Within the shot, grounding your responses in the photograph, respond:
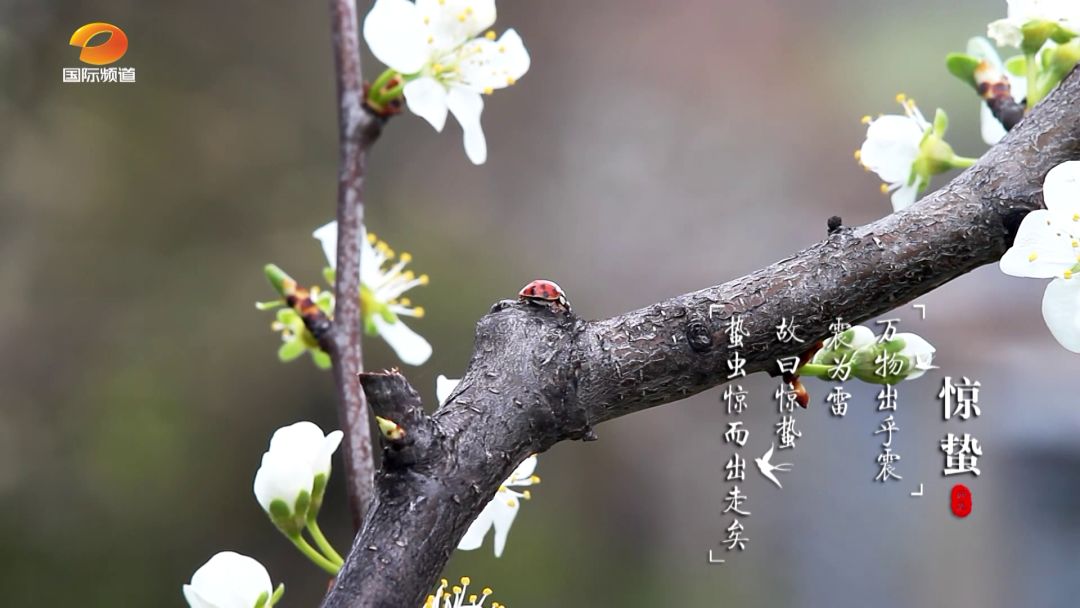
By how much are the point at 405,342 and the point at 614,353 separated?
1.13 ft

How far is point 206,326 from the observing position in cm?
91

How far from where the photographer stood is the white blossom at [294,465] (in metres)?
0.32

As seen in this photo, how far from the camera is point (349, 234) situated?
1.38ft

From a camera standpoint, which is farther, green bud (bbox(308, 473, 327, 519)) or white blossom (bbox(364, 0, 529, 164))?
white blossom (bbox(364, 0, 529, 164))

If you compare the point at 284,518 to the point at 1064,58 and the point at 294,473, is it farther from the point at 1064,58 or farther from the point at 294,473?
the point at 1064,58

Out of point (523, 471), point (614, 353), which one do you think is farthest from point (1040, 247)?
point (523, 471)

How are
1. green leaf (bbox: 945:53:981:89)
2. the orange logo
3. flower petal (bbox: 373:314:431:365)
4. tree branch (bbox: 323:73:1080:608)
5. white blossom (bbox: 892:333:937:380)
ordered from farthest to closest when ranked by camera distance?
the orange logo → flower petal (bbox: 373:314:431:365) → green leaf (bbox: 945:53:981:89) → white blossom (bbox: 892:333:937:380) → tree branch (bbox: 323:73:1080:608)

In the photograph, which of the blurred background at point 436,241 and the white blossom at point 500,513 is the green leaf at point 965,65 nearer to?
the white blossom at point 500,513

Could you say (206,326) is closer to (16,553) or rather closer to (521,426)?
(16,553)

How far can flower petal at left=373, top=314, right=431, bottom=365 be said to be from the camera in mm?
559

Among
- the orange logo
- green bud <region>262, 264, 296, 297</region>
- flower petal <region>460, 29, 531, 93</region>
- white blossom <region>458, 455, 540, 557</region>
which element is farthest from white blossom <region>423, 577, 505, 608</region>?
the orange logo

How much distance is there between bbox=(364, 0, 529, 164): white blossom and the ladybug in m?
0.22

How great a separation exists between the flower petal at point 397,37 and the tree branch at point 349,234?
0.06ft

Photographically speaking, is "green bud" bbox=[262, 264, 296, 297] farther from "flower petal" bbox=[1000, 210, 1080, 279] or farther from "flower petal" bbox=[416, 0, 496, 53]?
"flower petal" bbox=[1000, 210, 1080, 279]
